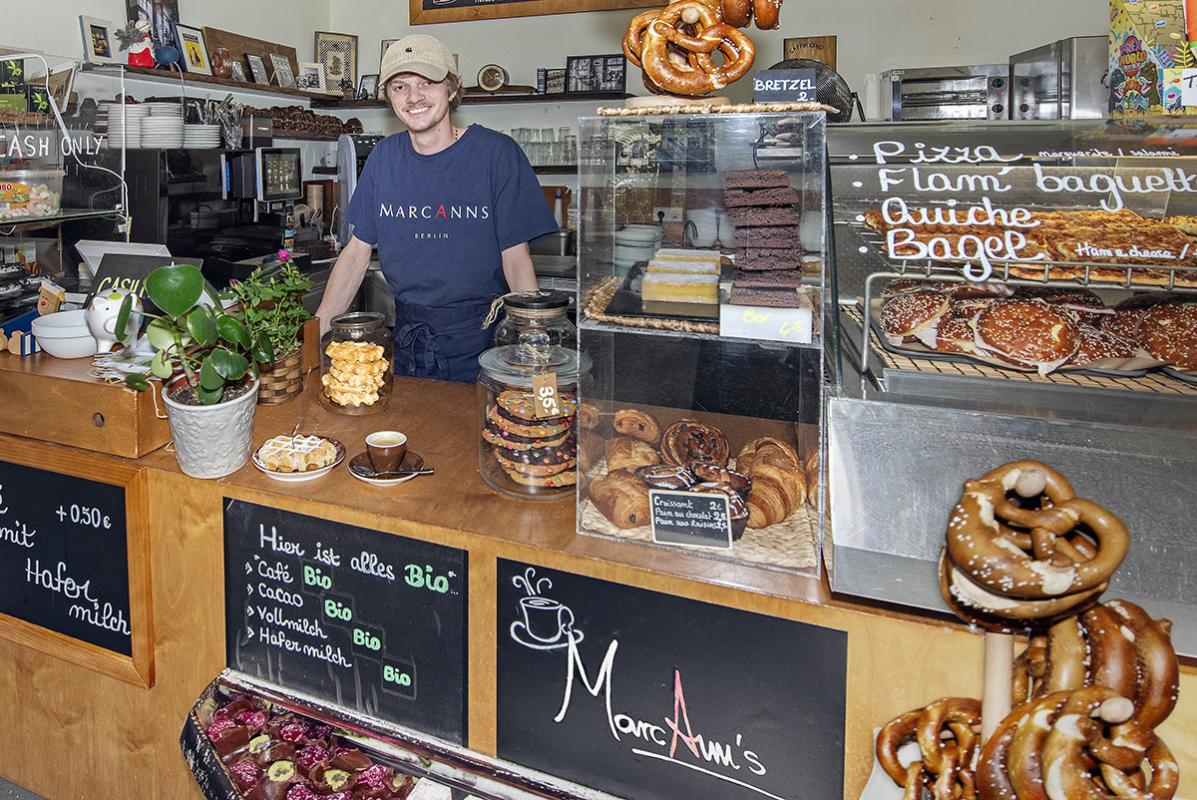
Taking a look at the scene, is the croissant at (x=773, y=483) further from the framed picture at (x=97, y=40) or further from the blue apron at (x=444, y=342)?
the framed picture at (x=97, y=40)

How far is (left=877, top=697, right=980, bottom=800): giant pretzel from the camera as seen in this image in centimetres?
97

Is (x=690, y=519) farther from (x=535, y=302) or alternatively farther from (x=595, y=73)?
(x=595, y=73)

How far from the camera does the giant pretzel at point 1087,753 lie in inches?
32.5

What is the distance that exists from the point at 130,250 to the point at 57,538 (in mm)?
965

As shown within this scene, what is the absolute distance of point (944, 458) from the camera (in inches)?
43.9

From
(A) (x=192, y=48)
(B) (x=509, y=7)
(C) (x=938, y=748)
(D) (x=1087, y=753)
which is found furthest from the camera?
(B) (x=509, y=7)

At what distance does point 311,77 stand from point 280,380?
4.29 meters

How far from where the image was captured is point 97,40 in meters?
4.11

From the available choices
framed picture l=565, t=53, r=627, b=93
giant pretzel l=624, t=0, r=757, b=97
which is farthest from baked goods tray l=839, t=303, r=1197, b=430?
framed picture l=565, t=53, r=627, b=93

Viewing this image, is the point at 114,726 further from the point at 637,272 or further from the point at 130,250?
the point at 637,272

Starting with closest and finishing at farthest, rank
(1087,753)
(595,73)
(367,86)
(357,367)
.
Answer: (1087,753) → (357,367) → (595,73) → (367,86)

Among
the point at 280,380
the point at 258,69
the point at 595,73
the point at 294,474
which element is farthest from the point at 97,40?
the point at 294,474

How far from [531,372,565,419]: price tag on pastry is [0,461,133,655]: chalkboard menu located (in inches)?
34.5

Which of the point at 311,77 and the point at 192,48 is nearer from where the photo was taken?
the point at 192,48
